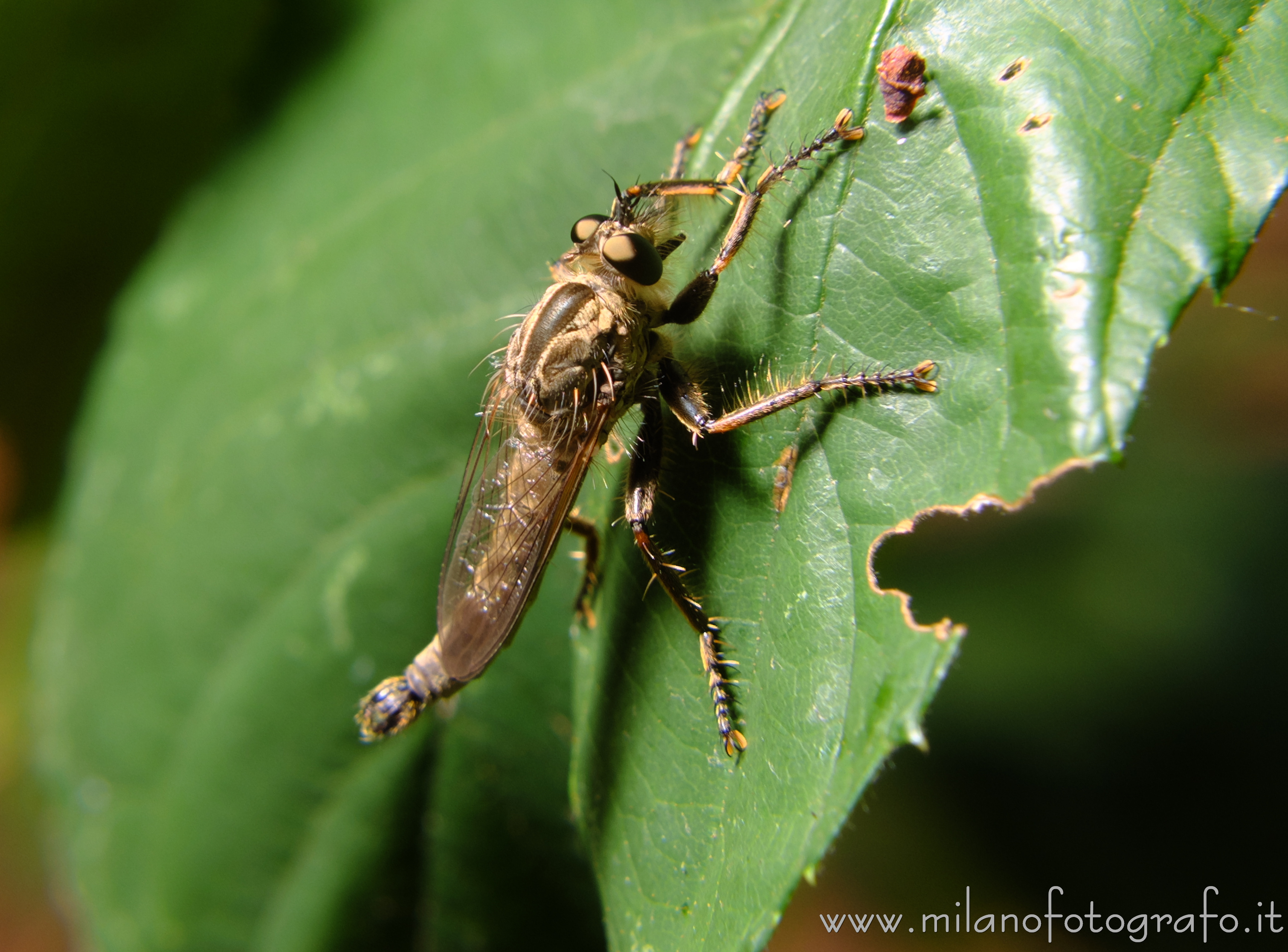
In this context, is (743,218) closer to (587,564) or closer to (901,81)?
(901,81)

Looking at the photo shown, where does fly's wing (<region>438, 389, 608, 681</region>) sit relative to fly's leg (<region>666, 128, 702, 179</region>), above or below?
below

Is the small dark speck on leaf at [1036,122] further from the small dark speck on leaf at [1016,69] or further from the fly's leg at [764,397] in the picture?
the fly's leg at [764,397]

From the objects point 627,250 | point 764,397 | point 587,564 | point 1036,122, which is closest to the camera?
point 1036,122

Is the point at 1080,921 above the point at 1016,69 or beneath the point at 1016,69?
beneath

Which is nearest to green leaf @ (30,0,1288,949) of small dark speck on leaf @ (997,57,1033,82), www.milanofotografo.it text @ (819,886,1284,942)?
small dark speck on leaf @ (997,57,1033,82)

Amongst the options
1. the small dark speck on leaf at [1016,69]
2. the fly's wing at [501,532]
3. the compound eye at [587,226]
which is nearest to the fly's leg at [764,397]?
the fly's wing at [501,532]

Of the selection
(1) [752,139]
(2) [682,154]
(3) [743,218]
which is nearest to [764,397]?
(3) [743,218]

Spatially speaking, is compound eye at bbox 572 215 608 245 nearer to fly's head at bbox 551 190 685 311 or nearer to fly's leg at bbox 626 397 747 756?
fly's head at bbox 551 190 685 311
